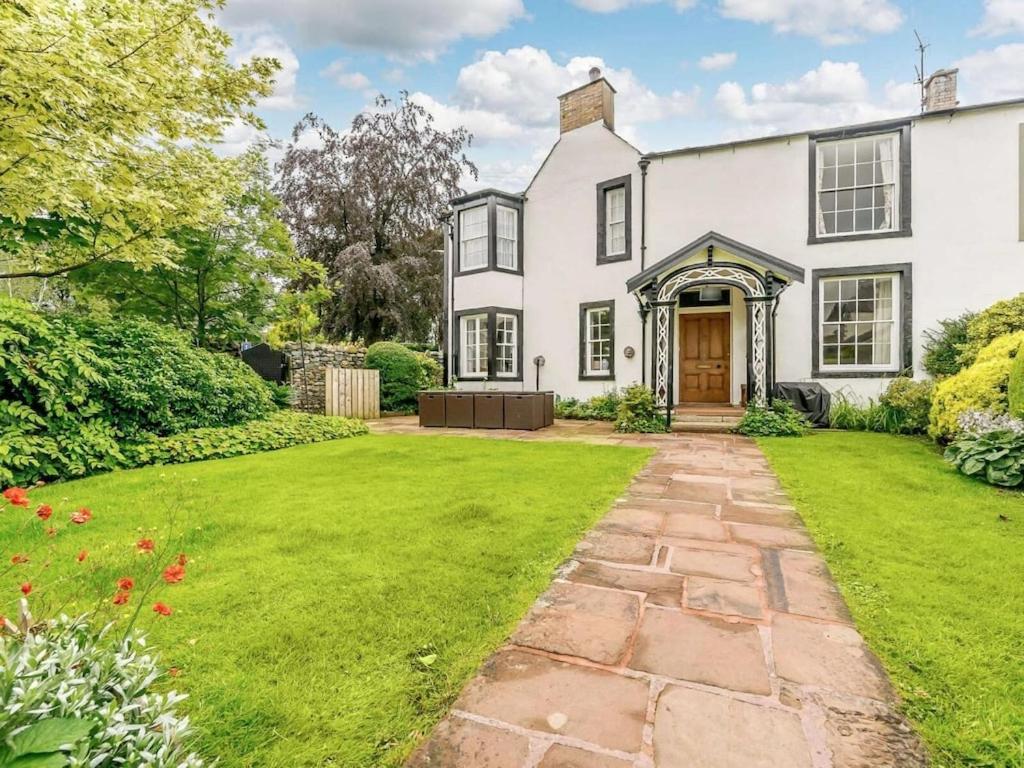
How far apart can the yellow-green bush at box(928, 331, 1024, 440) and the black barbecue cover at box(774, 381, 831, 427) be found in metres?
1.91

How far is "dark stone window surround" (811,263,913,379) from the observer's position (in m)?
8.77

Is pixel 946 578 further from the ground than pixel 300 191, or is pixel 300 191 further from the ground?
pixel 300 191

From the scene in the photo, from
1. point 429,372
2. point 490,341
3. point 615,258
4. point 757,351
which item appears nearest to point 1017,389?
point 757,351

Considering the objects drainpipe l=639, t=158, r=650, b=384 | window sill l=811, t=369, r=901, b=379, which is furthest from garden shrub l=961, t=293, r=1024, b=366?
drainpipe l=639, t=158, r=650, b=384

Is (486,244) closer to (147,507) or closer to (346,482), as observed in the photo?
(346,482)

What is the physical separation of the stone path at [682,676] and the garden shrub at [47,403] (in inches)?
212

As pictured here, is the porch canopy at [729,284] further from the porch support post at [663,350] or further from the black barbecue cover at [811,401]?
the black barbecue cover at [811,401]

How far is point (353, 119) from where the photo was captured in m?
17.7

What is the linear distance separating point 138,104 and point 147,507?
143 inches

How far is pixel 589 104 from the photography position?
1131cm

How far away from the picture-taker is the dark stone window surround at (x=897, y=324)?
8766mm

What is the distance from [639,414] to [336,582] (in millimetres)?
6988

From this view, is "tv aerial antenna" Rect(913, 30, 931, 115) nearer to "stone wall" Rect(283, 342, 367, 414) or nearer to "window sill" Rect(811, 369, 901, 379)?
"window sill" Rect(811, 369, 901, 379)

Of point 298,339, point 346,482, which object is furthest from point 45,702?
point 298,339
